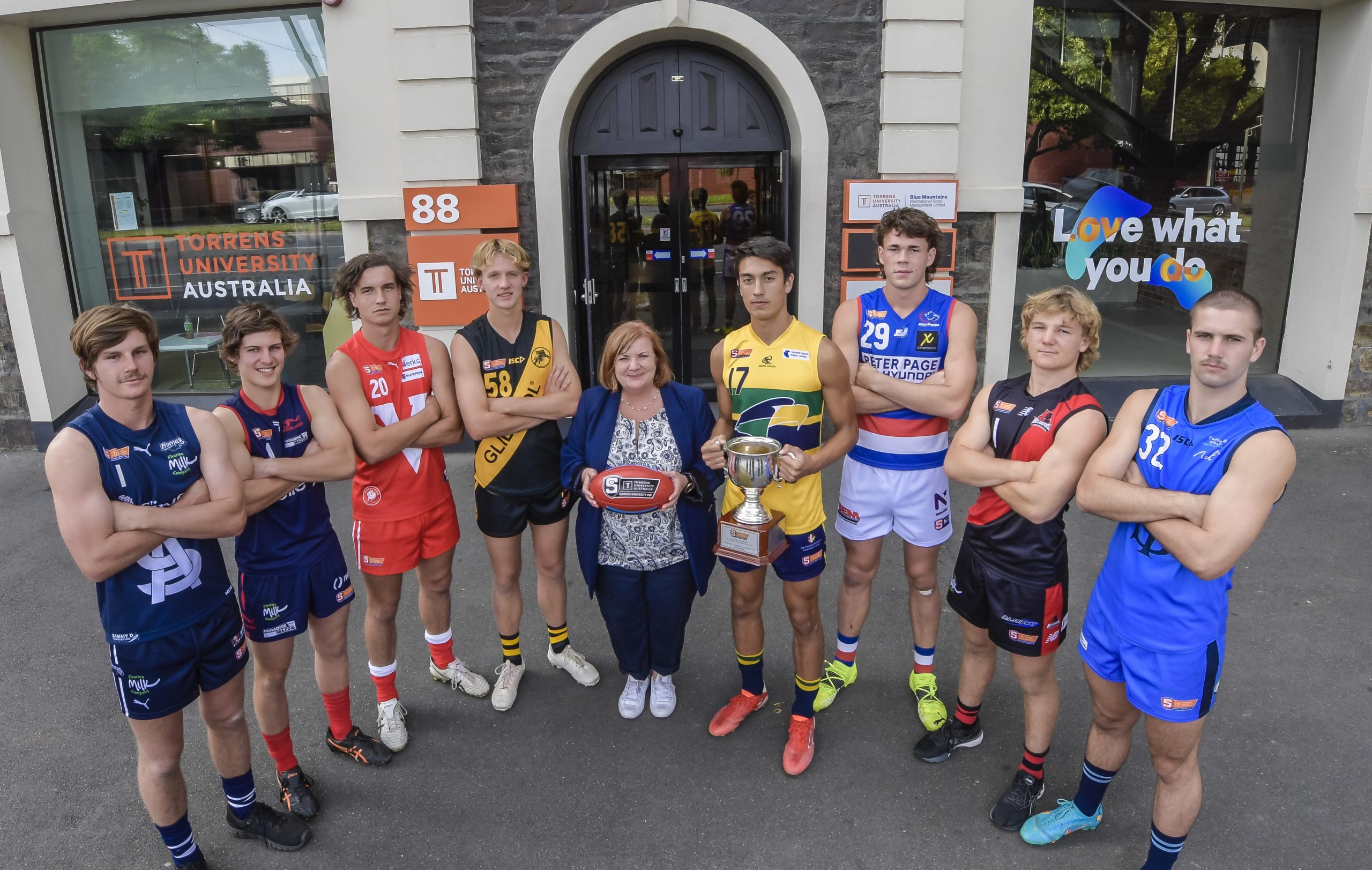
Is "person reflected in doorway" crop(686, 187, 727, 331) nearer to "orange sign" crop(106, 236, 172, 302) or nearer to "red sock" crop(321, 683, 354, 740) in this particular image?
"orange sign" crop(106, 236, 172, 302)

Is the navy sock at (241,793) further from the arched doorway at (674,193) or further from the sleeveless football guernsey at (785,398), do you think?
the arched doorway at (674,193)

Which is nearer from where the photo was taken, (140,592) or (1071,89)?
(140,592)

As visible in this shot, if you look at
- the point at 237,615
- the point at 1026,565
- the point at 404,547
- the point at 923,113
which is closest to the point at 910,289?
the point at 1026,565

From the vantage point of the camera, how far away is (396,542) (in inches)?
151

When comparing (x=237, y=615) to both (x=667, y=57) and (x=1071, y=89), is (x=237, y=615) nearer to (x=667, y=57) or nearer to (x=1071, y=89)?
(x=667, y=57)

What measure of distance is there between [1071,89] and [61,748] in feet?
28.9

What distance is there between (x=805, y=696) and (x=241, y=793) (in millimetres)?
2209

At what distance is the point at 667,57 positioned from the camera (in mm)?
7781

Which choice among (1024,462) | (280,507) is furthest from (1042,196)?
(280,507)

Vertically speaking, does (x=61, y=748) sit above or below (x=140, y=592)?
below

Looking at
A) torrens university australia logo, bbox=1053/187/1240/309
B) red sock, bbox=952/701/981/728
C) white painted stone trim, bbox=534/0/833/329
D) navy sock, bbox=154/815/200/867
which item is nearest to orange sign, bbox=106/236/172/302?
white painted stone trim, bbox=534/0/833/329

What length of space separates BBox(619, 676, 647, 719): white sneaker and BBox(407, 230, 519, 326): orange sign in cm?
425

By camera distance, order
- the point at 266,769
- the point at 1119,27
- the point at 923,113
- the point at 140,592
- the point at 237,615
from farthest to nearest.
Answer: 1. the point at 1119,27
2. the point at 923,113
3. the point at 266,769
4. the point at 237,615
5. the point at 140,592

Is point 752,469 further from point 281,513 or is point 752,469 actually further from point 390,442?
point 281,513
